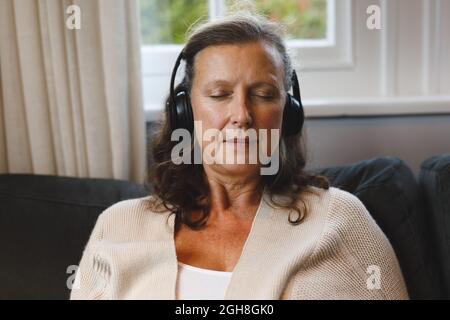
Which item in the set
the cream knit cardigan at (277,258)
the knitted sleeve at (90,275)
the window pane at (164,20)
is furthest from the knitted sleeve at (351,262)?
the window pane at (164,20)

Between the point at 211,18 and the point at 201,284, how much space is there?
868 millimetres

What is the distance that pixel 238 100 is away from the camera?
41.9 inches

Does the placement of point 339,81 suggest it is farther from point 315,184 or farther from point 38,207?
point 38,207

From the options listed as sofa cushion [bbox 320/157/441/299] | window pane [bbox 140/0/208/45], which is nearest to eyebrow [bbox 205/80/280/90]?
sofa cushion [bbox 320/157/441/299]

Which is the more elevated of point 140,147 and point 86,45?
point 86,45

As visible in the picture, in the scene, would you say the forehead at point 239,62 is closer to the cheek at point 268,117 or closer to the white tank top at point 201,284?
the cheek at point 268,117

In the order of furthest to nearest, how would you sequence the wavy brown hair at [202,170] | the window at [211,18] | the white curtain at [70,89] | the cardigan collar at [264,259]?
the window at [211,18]
the white curtain at [70,89]
the wavy brown hair at [202,170]
the cardigan collar at [264,259]

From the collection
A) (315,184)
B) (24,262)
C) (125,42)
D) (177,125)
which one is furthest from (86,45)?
(315,184)

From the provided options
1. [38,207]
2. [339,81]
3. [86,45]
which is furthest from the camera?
[339,81]

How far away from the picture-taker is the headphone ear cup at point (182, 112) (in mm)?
1155

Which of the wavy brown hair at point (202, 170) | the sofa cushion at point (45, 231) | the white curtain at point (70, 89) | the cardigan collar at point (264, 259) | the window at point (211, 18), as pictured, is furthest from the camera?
the window at point (211, 18)

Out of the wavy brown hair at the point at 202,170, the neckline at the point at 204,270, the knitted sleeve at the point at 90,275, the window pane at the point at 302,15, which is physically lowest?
the knitted sleeve at the point at 90,275
